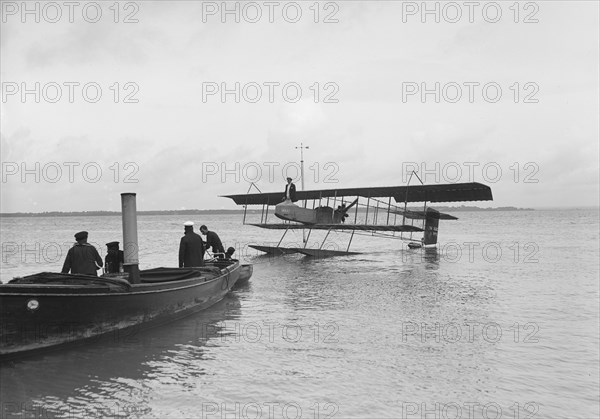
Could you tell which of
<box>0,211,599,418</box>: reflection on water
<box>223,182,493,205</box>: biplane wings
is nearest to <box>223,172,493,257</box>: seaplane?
<box>223,182,493,205</box>: biplane wings

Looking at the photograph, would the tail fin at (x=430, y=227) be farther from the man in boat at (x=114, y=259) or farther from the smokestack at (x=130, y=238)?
the smokestack at (x=130, y=238)

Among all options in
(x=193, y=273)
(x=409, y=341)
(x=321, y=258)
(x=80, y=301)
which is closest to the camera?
(x=80, y=301)

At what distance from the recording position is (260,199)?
102 ft

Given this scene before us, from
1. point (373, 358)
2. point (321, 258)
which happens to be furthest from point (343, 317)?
point (321, 258)

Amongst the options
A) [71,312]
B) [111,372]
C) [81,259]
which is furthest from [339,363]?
[81,259]

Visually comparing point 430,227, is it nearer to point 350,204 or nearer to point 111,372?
point 350,204

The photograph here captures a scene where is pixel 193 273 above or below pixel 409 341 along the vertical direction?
above

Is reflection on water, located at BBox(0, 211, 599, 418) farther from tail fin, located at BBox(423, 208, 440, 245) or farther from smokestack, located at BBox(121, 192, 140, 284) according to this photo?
tail fin, located at BBox(423, 208, 440, 245)

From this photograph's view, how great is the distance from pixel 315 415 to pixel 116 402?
7.81ft

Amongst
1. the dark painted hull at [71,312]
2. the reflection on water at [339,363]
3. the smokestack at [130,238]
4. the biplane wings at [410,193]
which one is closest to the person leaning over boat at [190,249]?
the reflection on water at [339,363]

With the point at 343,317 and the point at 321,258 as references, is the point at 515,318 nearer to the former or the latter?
the point at 343,317

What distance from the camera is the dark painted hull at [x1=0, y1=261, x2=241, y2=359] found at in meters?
7.86

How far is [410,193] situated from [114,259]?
18.5 meters

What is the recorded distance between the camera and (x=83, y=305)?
8.49 meters
